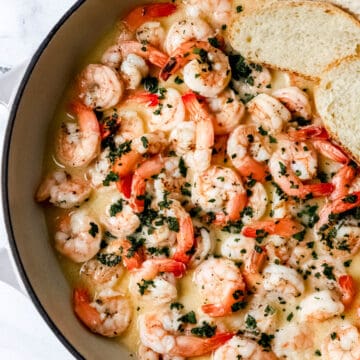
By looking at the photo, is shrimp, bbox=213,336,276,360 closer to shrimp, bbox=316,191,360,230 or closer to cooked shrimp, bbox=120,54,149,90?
shrimp, bbox=316,191,360,230

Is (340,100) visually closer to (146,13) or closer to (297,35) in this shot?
(297,35)

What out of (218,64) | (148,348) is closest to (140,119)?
(218,64)

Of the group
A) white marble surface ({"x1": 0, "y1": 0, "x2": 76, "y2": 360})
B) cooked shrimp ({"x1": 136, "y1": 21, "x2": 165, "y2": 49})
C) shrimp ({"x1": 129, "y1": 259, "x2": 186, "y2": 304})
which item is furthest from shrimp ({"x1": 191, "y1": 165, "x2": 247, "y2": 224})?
white marble surface ({"x1": 0, "y1": 0, "x2": 76, "y2": 360})

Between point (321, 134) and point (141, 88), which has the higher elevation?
point (141, 88)

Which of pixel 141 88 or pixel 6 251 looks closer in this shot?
pixel 6 251

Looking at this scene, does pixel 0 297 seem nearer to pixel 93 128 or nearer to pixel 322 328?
pixel 93 128

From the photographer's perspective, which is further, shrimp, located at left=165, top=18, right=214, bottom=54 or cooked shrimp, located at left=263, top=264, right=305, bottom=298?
shrimp, located at left=165, top=18, right=214, bottom=54
